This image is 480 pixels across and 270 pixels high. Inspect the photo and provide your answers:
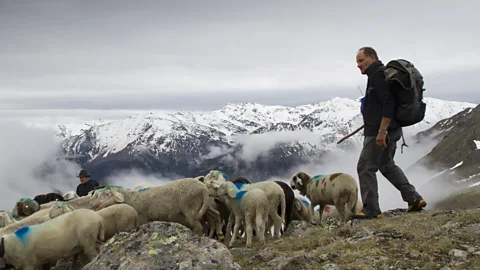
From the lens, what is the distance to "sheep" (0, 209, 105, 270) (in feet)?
34.2

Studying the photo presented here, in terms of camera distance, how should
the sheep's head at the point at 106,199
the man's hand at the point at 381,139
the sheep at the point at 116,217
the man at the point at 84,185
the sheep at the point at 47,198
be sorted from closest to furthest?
the man's hand at the point at 381,139 < the sheep at the point at 116,217 < the sheep's head at the point at 106,199 < the sheep at the point at 47,198 < the man at the point at 84,185

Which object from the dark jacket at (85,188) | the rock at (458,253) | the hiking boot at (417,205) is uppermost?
the rock at (458,253)

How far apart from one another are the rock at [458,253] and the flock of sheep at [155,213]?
17.6ft

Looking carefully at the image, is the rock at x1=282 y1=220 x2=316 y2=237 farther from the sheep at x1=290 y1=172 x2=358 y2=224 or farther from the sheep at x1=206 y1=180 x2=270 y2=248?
the sheep at x1=290 y1=172 x2=358 y2=224

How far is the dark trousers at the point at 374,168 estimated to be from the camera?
11.4 meters

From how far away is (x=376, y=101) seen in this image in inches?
444

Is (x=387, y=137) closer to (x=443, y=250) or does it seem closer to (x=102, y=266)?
(x=443, y=250)

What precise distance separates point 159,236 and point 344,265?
9.86 ft

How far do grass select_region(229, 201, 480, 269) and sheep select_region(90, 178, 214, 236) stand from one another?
262 centimetres

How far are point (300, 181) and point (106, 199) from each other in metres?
6.70

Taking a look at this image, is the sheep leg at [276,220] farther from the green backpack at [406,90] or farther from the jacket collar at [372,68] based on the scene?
the jacket collar at [372,68]

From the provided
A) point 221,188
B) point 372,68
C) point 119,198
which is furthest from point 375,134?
point 119,198

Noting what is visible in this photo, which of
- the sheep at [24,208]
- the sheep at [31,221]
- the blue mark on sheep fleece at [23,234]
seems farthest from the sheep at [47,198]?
the blue mark on sheep fleece at [23,234]

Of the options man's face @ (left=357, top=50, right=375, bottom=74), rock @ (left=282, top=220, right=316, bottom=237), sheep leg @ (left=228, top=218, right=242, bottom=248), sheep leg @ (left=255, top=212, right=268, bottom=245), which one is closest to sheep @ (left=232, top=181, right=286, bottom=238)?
rock @ (left=282, top=220, right=316, bottom=237)
